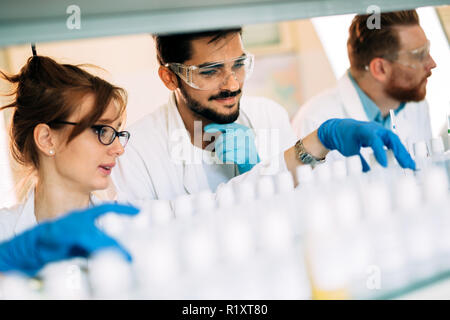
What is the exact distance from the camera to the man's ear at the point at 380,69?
232 centimetres

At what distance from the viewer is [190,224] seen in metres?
0.91

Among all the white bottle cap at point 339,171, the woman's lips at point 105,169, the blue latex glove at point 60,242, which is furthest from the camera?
the woman's lips at point 105,169

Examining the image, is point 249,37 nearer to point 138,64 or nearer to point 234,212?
point 138,64

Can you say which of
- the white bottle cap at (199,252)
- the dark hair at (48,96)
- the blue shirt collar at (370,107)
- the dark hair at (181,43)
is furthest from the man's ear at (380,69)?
the white bottle cap at (199,252)

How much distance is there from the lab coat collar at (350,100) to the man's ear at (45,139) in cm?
146

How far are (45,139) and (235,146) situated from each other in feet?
2.42

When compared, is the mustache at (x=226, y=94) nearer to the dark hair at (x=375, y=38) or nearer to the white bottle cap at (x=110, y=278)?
the dark hair at (x=375, y=38)

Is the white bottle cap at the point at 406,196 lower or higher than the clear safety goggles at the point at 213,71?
lower

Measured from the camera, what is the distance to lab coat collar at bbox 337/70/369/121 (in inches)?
88.4

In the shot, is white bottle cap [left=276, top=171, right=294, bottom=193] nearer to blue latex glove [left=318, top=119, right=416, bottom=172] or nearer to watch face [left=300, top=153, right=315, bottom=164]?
blue latex glove [left=318, top=119, right=416, bottom=172]

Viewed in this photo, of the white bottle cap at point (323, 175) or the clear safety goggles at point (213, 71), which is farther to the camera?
the clear safety goggles at point (213, 71)

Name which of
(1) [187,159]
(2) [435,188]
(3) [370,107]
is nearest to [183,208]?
(2) [435,188]

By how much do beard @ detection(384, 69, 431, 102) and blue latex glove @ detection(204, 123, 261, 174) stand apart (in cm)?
100

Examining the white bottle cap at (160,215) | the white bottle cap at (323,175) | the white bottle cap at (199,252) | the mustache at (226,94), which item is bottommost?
the white bottle cap at (199,252)
